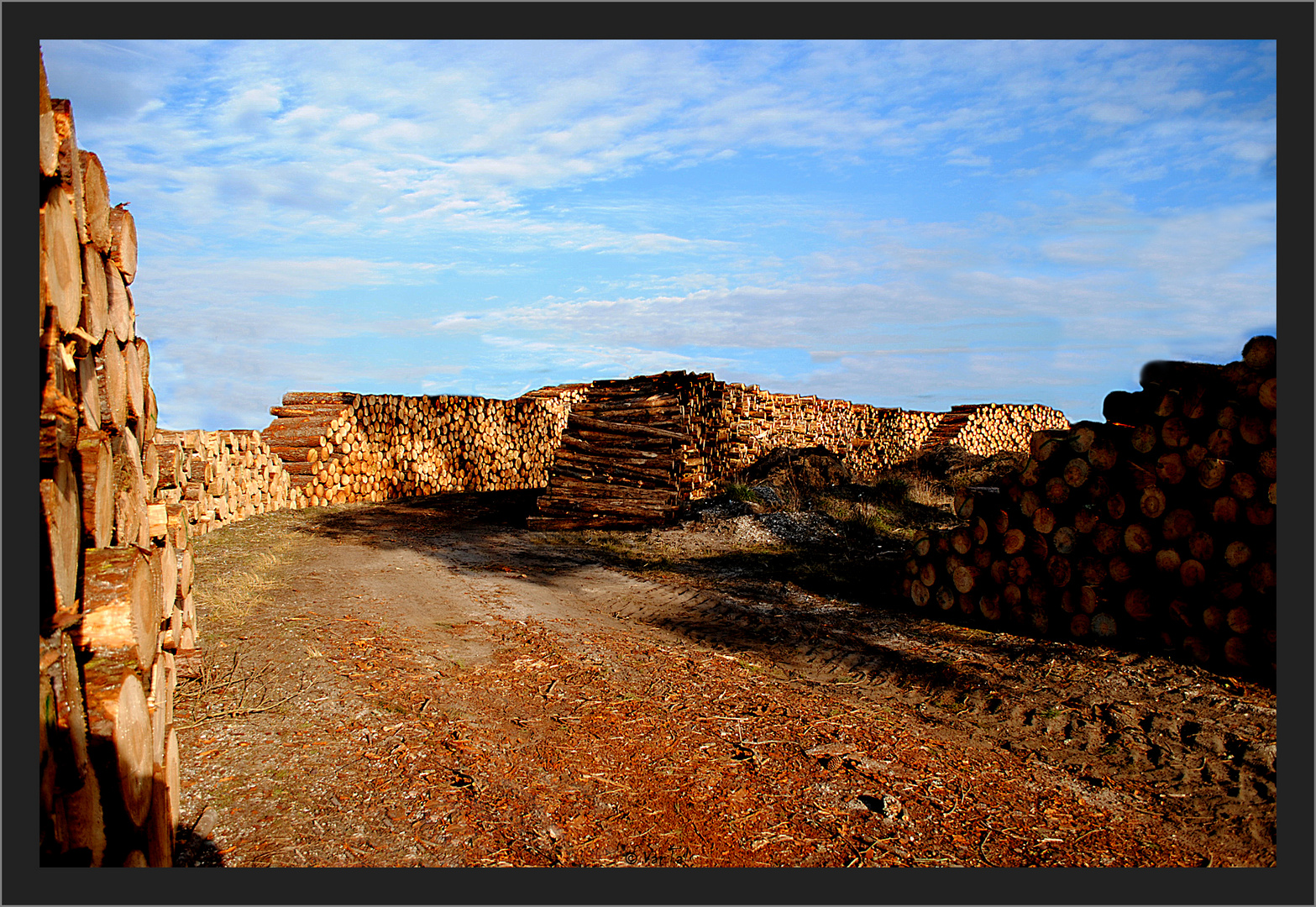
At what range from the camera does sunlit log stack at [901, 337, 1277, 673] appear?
224 inches

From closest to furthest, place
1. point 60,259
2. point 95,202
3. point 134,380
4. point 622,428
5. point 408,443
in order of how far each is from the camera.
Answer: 1. point 60,259
2. point 95,202
3. point 134,380
4. point 622,428
5. point 408,443

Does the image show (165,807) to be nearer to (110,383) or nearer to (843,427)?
(110,383)

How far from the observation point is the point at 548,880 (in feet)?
8.23

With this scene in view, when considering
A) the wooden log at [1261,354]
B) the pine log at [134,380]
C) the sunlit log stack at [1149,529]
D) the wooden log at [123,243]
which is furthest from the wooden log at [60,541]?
the wooden log at [1261,354]

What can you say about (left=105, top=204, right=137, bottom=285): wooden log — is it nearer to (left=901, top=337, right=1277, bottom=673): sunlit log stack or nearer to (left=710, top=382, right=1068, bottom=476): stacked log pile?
(left=901, top=337, right=1277, bottom=673): sunlit log stack

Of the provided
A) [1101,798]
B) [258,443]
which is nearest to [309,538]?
[258,443]

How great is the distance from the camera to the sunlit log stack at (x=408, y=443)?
50.5ft

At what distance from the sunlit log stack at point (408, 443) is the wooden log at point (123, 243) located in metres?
11.3

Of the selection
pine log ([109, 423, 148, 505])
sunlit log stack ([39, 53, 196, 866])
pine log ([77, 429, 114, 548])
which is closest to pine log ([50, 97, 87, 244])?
sunlit log stack ([39, 53, 196, 866])

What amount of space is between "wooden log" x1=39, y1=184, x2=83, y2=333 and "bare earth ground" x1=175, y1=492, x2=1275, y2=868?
7.41ft

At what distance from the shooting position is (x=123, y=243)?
4102 millimetres

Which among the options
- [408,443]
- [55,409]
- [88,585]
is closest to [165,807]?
[88,585]

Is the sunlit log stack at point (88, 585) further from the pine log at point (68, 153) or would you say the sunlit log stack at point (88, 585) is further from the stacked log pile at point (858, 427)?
the stacked log pile at point (858, 427)

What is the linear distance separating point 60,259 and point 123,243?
143 centimetres
